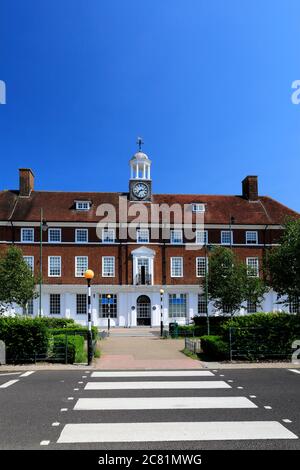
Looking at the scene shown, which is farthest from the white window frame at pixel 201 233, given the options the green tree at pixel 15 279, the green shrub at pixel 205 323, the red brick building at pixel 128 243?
the green tree at pixel 15 279

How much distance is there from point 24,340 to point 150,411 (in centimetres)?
962

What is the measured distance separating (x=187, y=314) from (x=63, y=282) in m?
13.1

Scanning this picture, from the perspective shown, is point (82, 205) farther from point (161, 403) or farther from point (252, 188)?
point (161, 403)

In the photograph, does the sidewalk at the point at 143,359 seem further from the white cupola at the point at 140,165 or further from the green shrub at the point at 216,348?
the white cupola at the point at 140,165

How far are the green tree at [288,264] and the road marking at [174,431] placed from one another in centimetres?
2117

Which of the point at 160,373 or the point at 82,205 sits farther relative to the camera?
the point at 82,205

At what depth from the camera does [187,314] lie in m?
51.6

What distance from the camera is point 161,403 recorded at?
36.3ft

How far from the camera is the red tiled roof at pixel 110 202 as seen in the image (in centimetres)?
5188

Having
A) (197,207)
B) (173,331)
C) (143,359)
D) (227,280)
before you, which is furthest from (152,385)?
(197,207)

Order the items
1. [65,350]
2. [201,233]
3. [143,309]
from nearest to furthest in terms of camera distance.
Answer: [65,350]
[143,309]
[201,233]

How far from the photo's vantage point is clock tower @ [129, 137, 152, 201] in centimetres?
5444
